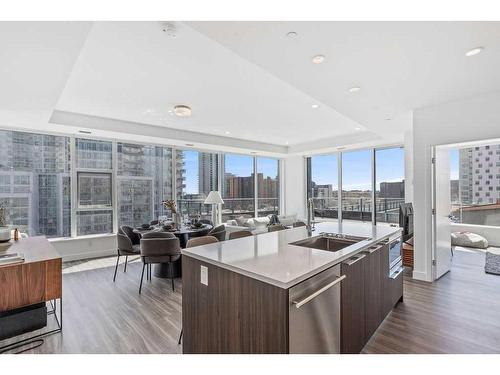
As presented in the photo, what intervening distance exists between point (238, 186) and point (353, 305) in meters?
6.49

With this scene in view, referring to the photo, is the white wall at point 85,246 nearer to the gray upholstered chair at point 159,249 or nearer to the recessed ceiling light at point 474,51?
the gray upholstered chair at point 159,249

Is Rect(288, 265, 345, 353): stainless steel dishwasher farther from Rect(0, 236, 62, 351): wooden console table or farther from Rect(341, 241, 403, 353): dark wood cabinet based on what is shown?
Rect(0, 236, 62, 351): wooden console table

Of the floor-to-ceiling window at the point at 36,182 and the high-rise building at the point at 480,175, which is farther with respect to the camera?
the high-rise building at the point at 480,175

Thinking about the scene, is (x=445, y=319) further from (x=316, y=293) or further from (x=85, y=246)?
(x=85, y=246)

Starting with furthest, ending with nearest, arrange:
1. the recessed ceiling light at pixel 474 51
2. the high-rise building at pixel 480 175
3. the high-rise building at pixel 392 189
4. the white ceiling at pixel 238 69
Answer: the high-rise building at pixel 392 189 → the high-rise building at pixel 480 175 → the recessed ceiling light at pixel 474 51 → the white ceiling at pixel 238 69

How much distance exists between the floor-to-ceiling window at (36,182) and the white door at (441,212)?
6607 mm

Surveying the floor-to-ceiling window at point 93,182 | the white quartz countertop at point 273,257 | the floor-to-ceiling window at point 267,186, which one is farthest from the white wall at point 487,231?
the floor-to-ceiling window at point 93,182

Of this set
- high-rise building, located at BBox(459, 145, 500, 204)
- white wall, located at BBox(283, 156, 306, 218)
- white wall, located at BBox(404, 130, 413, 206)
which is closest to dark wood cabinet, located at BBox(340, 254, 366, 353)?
white wall, located at BBox(404, 130, 413, 206)

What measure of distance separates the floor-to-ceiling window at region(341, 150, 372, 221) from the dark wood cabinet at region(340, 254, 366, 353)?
5830 millimetres

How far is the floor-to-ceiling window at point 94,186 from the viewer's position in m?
5.56

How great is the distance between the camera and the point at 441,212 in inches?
161

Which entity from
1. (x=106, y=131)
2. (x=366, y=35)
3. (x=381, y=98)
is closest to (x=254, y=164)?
(x=106, y=131)

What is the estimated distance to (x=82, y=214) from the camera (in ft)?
18.3

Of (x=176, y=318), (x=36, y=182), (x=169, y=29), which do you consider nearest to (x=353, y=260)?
(x=176, y=318)
